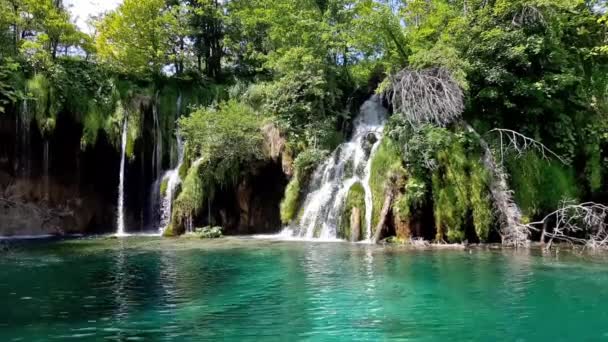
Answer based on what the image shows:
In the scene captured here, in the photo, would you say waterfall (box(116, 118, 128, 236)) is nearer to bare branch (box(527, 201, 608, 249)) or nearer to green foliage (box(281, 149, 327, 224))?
green foliage (box(281, 149, 327, 224))

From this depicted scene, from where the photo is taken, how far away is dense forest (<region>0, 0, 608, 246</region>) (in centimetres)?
1762

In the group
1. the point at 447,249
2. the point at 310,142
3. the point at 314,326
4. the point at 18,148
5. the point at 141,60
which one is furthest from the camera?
the point at 141,60

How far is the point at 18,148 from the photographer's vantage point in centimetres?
2555

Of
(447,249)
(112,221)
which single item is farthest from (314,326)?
(112,221)

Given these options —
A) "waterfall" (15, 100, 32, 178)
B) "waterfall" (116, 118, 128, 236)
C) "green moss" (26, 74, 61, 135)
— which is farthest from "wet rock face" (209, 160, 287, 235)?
"waterfall" (15, 100, 32, 178)

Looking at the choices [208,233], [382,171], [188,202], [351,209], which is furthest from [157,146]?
[382,171]

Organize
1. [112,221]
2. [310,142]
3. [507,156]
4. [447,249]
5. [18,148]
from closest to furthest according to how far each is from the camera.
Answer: [447,249] → [507,156] → [310,142] → [18,148] → [112,221]

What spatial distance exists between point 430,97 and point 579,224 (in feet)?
21.3

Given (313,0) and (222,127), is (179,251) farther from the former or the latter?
(313,0)

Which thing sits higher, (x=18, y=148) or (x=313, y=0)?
(x=313, y=0)

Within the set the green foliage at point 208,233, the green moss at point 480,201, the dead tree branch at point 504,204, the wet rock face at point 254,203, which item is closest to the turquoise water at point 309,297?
the dead tree branch at point 504,204

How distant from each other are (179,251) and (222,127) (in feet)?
25.4

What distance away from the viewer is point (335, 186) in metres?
20.9

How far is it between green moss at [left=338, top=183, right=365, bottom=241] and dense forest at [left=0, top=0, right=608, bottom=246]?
0.07 metres
